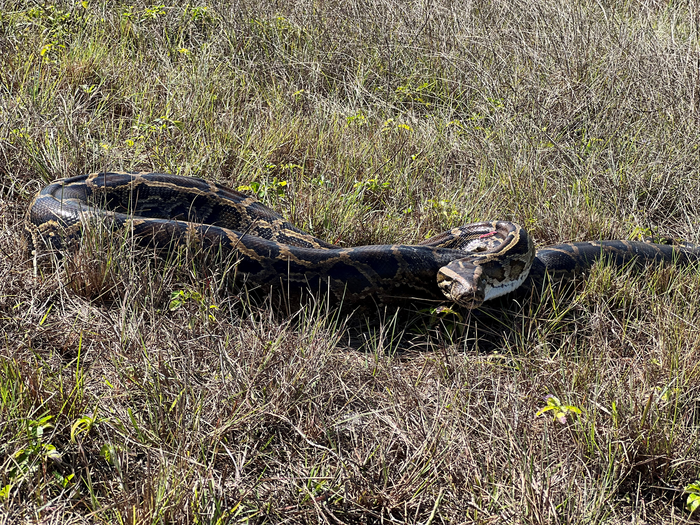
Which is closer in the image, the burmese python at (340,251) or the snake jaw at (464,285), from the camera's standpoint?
the snake jaw at (464,285)

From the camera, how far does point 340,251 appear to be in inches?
191

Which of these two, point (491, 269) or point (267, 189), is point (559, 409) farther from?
point (267, 189)

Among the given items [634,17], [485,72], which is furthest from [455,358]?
[634,17]

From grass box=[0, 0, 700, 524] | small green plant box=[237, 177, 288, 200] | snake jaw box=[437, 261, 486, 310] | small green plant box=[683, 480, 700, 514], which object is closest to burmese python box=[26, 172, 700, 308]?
snake jaw box=[437, 261, 486, 310]

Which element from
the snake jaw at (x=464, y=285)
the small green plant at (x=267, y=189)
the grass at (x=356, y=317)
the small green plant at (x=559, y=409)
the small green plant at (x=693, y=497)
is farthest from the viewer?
the small green plant at (x=267, y=189)

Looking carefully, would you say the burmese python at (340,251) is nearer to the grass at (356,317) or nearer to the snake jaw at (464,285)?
the snake jaw at (464,285)

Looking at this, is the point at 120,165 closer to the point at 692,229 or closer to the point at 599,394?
the point at 599,394

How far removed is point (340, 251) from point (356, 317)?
0.51 metres

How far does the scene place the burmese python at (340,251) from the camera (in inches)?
185

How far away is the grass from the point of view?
10.2 ft

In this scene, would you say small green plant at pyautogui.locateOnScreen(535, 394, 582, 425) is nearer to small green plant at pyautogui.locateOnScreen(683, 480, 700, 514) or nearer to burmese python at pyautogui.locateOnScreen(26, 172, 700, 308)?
small green plant at pyautogui.locateOnScreen(683, 480, 700, 514)

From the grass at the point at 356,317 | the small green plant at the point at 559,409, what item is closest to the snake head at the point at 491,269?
the grass at the point at 356,317

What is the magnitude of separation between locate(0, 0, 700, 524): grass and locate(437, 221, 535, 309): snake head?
219mm

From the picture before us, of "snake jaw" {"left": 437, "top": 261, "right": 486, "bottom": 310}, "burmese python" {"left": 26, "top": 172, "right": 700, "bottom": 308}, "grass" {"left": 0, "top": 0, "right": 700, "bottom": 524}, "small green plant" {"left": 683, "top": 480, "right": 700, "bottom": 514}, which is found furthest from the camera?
"burmese python" {"left": 26, "top": 172, "right": 700, "bottom": 308}
